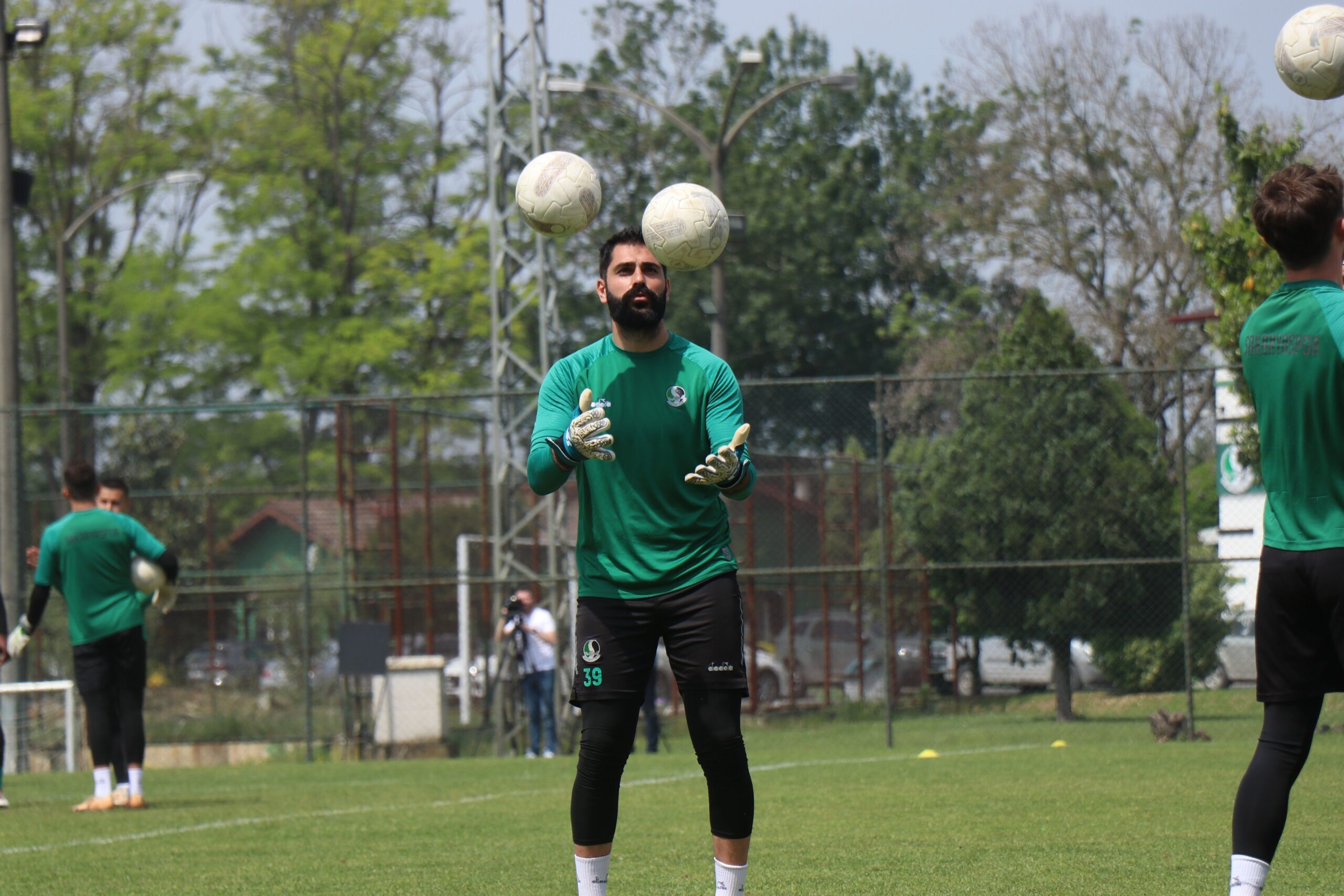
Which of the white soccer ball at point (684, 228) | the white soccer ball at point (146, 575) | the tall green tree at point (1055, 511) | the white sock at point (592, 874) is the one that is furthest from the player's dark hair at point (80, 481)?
the tall green tree at point (1055, 511)

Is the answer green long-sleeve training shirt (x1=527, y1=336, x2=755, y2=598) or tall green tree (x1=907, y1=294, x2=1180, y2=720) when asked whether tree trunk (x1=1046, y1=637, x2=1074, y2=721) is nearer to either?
tall green tree (x1=907, y1=294, x2=1180, y2=720)

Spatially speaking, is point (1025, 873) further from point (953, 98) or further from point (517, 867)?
point (953, 98)

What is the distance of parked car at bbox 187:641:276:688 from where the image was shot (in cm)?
2142

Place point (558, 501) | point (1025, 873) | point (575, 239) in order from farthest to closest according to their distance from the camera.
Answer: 1. point (575, 239)
2. point (558, 501)
3. point (1025, 873)

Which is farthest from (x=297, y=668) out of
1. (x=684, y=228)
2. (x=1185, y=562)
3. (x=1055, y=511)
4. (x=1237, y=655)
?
(x=684, y=228)

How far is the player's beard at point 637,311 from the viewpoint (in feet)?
15.8

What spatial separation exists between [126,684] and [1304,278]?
7.56 meters

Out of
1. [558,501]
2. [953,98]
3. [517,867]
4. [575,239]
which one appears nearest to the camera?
[517,867]

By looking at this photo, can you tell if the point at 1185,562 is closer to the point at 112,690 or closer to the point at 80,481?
the point at 112,690

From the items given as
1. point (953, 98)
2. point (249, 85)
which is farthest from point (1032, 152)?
point (249, 85)

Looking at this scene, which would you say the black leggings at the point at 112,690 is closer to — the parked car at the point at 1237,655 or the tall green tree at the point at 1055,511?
the tall green tree at the point at 1055,511

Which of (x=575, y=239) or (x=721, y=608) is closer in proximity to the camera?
(x=721, y=608)

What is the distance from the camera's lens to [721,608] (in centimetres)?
470

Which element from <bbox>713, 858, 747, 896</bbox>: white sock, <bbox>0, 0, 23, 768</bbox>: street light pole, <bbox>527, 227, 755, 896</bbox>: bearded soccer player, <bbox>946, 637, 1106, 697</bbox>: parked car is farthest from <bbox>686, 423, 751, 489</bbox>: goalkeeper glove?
<bbox>946, 637, 1106, 697</bbox>: parked car
